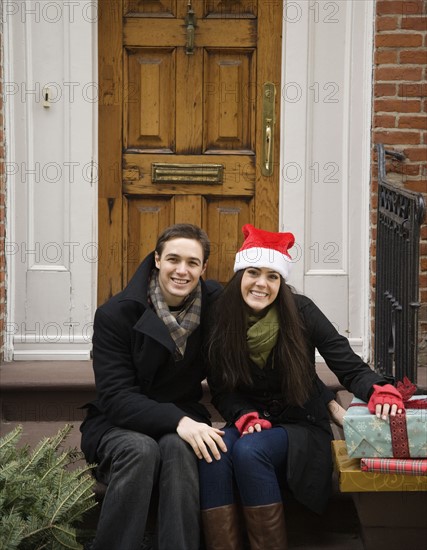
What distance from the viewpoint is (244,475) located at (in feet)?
10.7

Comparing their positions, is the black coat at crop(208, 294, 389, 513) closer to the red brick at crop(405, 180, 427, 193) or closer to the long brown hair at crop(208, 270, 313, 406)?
the long brown hair at crop(208, 270, 313, 406)

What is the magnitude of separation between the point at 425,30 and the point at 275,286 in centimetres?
196

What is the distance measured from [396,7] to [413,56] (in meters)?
0.26

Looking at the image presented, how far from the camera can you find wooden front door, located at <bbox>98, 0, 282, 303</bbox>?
16.3 ft

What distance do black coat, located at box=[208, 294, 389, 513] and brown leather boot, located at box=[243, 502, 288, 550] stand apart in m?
0.17

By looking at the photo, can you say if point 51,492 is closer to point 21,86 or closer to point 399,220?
point 399,220

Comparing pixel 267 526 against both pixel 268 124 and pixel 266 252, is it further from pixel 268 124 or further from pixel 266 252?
pixel 268 124

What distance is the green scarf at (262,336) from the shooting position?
3.46m

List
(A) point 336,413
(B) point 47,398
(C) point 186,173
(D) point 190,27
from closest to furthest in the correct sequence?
(A) point 336,413 → (B) point 47,398 → (D) point 190,27 → (C) point 186,173

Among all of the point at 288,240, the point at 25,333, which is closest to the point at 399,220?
the point at 288,240

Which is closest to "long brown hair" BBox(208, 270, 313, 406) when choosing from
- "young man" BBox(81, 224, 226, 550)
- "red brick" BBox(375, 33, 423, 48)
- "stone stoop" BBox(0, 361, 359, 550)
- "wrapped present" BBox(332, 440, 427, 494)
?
"young man" BBox(81, 224, 226, 550)

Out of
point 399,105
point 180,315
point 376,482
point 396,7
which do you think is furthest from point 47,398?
point 396,7

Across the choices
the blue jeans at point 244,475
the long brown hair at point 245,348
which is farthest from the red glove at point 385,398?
the blue jeans at point 244,475

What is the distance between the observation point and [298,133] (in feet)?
16.1
